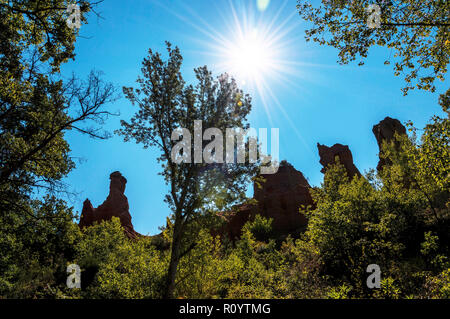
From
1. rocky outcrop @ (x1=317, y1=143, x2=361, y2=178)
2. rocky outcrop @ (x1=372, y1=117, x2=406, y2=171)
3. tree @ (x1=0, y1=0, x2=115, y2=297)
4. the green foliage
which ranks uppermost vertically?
rocky outcrop @ (x1=372, y1=117, x2=406, y2=171)

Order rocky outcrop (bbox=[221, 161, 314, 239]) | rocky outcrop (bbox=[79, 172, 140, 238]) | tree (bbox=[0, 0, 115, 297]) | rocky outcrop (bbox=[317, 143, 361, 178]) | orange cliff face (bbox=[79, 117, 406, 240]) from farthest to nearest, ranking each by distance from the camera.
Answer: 1. rocky outcrop (bbox=[79, 172, 140, 238])
2. rocky outcrop (bbox=[317, 143, 361, 178])
3. orange cliff face (bbox=[79, 117, 406, 240])
4. rocky outcrop (bbox=[221, 161, 314, 239])
5. tree (bbox=[0, 0, 115, 297])

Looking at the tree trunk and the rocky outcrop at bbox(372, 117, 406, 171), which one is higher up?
the rocky outcrop at bbox(372, 117, 406, 171)

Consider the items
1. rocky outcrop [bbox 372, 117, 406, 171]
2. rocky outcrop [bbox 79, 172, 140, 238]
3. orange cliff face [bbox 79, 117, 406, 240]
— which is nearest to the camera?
orange cliff face [bbox 79, 117, 406, 240]

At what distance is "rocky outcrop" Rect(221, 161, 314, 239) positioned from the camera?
175 ft

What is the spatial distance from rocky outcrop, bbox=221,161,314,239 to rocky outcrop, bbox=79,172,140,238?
97.8 feet

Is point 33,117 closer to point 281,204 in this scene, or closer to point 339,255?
point 339,255

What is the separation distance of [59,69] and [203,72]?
7.87 meters

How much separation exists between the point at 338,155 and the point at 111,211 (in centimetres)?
7084

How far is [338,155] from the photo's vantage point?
66000 millimetres

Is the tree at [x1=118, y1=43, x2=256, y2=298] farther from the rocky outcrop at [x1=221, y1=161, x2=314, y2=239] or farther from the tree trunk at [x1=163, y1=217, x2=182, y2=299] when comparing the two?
the rocky outcrop at [x1=221, y1=161, x2=314, y2=239]

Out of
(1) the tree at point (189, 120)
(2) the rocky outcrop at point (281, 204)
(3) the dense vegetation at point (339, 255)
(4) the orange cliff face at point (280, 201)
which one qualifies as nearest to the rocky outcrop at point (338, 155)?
(4) the orange cliff face at point (280, 201)

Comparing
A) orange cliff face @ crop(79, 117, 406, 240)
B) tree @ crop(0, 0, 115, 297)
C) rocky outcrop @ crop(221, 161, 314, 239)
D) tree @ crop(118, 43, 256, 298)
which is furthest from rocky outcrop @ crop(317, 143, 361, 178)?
tree @ crop(0, 0, 115, 297)
